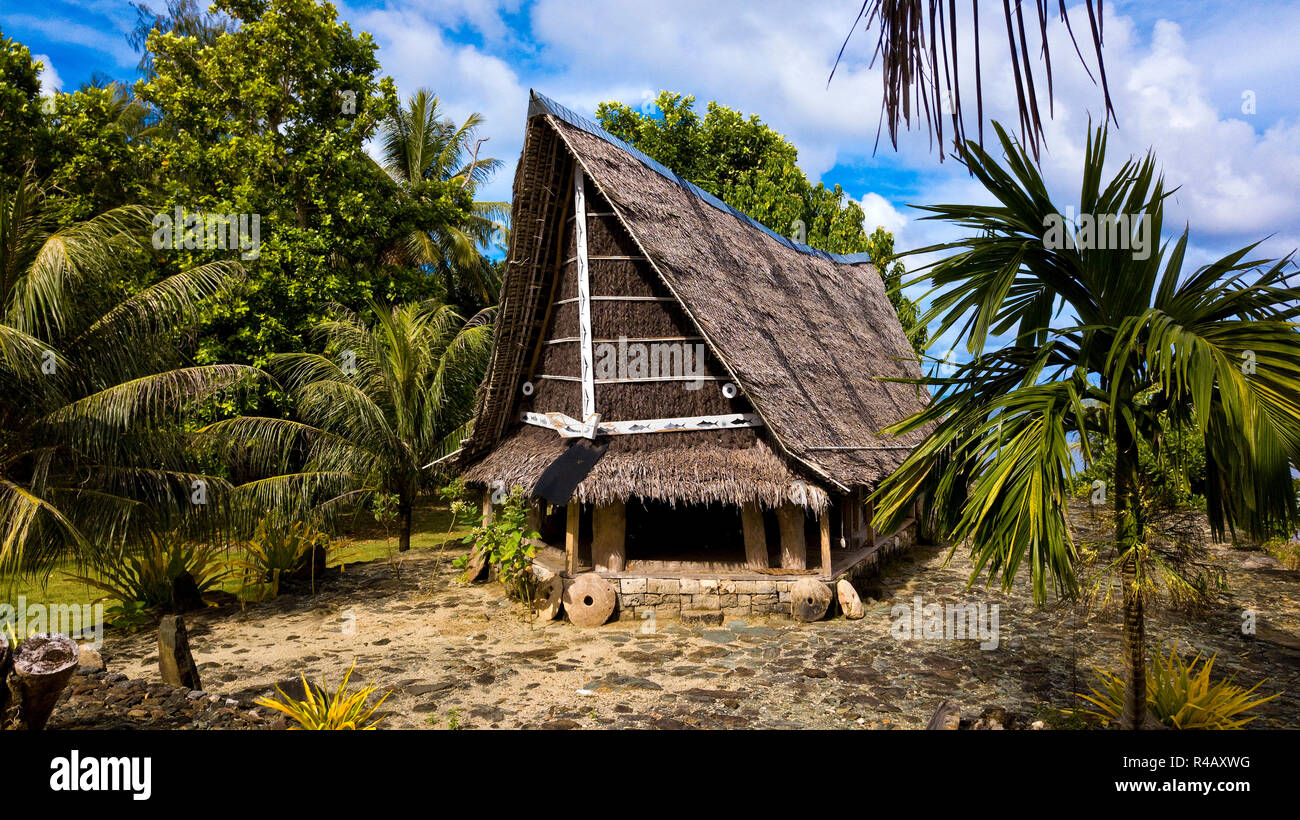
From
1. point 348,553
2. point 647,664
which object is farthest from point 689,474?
point 348,553

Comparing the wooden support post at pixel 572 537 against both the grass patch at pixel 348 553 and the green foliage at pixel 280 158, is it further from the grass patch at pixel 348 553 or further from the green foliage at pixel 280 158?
the green foliage at pixel 280 158

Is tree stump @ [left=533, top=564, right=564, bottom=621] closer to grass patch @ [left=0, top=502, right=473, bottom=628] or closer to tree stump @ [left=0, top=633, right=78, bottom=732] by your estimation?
grass patch @ [left=0, top=502, right=473, bottom=628]

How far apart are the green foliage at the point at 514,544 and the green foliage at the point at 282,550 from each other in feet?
10.1

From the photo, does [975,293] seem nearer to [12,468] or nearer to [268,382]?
[12,468]

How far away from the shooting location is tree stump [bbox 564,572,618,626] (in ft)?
31.5

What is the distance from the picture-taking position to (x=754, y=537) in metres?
10.2

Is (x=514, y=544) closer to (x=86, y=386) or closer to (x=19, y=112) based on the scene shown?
(x=86, y=386)

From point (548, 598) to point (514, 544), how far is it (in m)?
0.85

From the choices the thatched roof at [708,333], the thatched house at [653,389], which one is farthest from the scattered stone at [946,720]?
the thatched roof at [708,333]

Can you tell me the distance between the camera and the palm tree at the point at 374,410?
1237cm

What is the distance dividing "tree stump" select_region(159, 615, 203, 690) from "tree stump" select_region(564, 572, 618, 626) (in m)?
4.24

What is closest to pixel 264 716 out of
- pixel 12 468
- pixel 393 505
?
pixel 12 468

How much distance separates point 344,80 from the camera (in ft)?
54.4

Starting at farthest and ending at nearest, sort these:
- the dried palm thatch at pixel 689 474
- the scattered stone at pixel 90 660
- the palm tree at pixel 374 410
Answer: the palm tree at pixel 374 410 → the dried palm thatch at pixel 689 474 → the scattered stone at pixel 90 660
